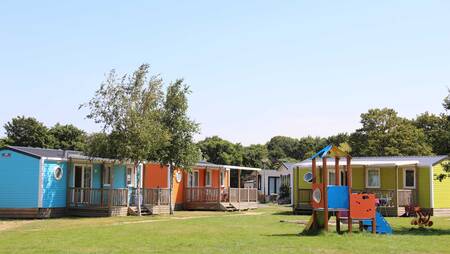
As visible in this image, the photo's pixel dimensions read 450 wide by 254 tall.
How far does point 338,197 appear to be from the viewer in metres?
19.0

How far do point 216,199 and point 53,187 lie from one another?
33.6 feet

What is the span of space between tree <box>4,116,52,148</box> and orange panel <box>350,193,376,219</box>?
4191 cm

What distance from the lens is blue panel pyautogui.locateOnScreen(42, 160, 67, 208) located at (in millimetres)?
28031

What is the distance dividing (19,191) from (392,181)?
19.5m

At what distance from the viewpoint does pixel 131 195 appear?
31.6 meters

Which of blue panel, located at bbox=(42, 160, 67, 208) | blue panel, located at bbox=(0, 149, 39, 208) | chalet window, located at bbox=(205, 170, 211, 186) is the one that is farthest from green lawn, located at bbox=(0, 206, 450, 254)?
chalet window, located at bbox=(205, 170, 211, 186)

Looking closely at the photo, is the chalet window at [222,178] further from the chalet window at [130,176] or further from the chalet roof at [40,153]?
the chalet roof at [40,153]

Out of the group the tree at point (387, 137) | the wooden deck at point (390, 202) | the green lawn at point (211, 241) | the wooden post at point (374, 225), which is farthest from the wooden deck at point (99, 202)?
the tree at point (387, 137)

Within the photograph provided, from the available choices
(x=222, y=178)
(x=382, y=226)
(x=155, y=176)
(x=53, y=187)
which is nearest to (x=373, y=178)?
(x=222, y=178)

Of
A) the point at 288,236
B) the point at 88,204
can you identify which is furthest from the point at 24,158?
the point at 288,236

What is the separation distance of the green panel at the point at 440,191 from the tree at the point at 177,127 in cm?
1301

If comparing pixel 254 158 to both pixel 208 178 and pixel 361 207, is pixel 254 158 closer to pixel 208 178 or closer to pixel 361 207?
pixel 208 178

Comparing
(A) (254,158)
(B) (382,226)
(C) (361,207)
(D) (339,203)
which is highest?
(A) (254,158)

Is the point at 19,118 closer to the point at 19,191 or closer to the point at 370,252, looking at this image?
the point at 19,191
